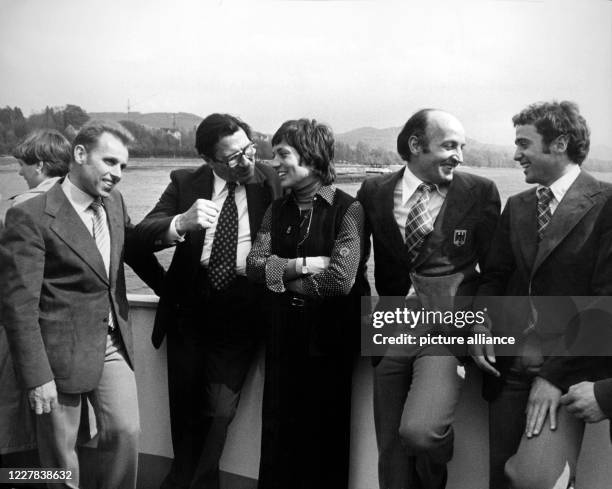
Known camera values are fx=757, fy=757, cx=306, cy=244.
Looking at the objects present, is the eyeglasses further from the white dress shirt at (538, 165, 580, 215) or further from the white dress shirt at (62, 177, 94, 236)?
the white dress shirt at (538, 165, 580, 215)

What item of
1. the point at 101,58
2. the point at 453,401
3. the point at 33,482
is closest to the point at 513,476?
the point at 453,401

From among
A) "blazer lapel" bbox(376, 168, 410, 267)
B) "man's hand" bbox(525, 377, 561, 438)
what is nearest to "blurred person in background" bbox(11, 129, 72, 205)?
"blazer lapel" bbox(376, 168, 410, 267)

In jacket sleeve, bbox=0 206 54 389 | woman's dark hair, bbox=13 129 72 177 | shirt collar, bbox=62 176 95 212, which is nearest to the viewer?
jacket sleeve, bbox=0 206 54 389

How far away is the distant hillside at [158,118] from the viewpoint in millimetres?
2916

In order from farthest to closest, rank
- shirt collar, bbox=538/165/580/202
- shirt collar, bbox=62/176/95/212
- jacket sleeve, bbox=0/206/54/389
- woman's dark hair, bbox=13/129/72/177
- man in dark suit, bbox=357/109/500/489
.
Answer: woman's dark hair, bbox=13/129/72/177 < shirt collar, bbox=62/176/95/212 < jacket sleeve, bbox=0/206/54/389 < man in dark suit, bbox=357/109/500/489 < shirt collar, bbox=538/165/580/202

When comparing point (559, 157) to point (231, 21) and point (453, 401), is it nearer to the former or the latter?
point (453, 401)

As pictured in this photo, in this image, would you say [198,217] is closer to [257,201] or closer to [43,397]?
[257,201]

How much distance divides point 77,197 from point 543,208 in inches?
64.1

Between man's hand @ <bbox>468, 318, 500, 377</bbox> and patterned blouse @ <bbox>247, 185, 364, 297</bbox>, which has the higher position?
patterned blouse @ <bbox>247, 185, 364, 297</bbox>

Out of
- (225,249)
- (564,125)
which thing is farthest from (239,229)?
(564,125)

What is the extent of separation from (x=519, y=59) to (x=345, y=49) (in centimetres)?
59

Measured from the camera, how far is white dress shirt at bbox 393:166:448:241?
2535 mm

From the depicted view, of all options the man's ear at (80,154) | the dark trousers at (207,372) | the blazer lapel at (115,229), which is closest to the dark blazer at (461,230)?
the dark trousers at (207,372)

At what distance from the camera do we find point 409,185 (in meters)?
2.57
